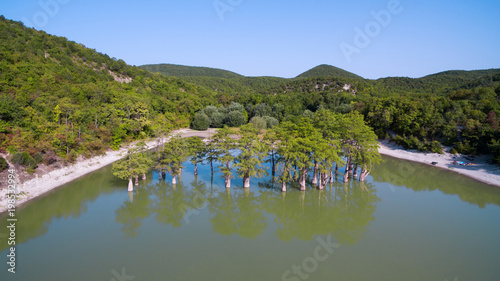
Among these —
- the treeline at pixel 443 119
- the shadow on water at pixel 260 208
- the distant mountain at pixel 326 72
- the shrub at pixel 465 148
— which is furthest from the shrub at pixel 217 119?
the distant mountain at pixel 326 72

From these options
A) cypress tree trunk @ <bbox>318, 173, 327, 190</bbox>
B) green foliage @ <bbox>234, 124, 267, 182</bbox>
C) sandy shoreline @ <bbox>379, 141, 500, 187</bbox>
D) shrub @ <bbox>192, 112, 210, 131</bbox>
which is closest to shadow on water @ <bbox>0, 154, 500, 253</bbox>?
cypress tree trunk @ <bbox>318, 173, 327, 190</bbox>

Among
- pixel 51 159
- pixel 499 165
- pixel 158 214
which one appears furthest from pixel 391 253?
pixel 51 159

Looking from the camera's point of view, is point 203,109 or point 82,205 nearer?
point 82,205

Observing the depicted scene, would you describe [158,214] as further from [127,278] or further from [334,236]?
[334,236]

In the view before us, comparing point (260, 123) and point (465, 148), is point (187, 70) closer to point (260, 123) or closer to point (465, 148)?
point (260, 123)

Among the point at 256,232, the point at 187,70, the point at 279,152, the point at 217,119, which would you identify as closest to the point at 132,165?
the point at 256,232

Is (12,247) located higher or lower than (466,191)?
lower
